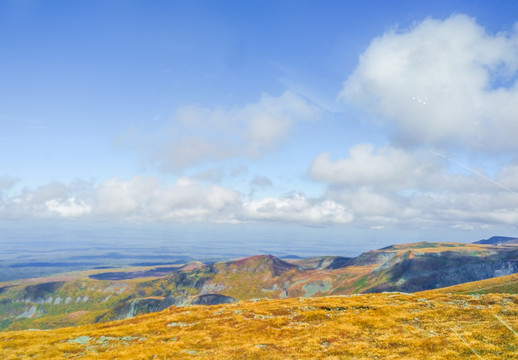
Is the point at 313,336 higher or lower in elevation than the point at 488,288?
higher

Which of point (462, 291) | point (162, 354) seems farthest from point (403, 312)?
point (462, 291)

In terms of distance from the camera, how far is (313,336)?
105 ft

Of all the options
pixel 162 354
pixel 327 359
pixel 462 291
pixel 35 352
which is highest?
pixel 327 359

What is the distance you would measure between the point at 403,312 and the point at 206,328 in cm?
2774

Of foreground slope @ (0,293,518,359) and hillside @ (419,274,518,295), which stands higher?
foreground slope @ (0,293,518,359)

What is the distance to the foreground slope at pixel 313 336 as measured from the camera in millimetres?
24953

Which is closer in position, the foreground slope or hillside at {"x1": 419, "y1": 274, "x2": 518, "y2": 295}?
the foreground slope

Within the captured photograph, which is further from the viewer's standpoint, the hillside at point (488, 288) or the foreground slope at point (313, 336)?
the hillside at point (488, 288)

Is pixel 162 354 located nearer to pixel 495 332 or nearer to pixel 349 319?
pixel 349 319

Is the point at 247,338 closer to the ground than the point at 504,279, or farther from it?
farther from it

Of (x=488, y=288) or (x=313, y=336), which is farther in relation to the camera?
(x=488, y=288)

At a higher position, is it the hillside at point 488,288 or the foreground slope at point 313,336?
the foreground slope at point 313,336

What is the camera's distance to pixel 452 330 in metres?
29.3

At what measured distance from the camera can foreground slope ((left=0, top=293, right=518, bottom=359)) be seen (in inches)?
982
